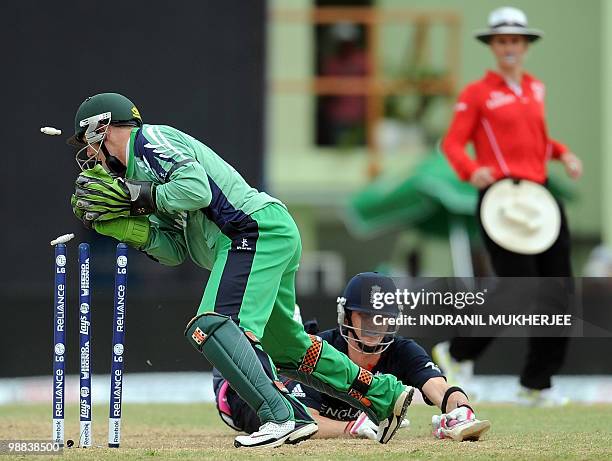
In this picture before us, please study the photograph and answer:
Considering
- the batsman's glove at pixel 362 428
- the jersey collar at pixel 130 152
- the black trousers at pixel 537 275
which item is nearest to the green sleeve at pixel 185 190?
the jersey collar at pixel 130 152

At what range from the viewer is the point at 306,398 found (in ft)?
21.5

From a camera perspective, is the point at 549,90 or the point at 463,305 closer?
the point at 463,305

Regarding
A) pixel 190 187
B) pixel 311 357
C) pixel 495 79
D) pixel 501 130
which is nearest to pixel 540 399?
pixel 501 130

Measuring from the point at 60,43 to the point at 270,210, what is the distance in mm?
7960

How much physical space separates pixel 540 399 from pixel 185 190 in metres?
3.43

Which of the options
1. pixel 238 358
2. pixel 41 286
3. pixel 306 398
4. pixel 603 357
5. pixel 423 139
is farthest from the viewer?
pixel 423 139

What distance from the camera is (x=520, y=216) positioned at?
8102mm

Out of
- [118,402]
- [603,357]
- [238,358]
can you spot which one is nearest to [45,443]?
[118,402]

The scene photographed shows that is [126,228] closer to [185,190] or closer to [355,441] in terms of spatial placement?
[185,190]

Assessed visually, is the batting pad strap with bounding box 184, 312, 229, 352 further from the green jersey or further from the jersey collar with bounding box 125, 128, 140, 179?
the jersey collar with bounding box 125, 128, 140, 179

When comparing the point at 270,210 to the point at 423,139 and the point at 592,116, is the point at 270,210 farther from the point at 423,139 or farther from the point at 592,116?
the point at 592,116

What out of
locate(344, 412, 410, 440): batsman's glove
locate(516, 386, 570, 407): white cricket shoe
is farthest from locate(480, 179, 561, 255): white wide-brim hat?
locate(344, 412, 410, 440): batsman's glove

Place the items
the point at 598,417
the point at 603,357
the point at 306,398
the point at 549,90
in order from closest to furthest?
1. the point at 306,398
2. the point at 598,417
3. the point at 603,357
4. the point at 549,90

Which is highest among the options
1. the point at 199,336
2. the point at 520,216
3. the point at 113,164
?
the point at 113,164
